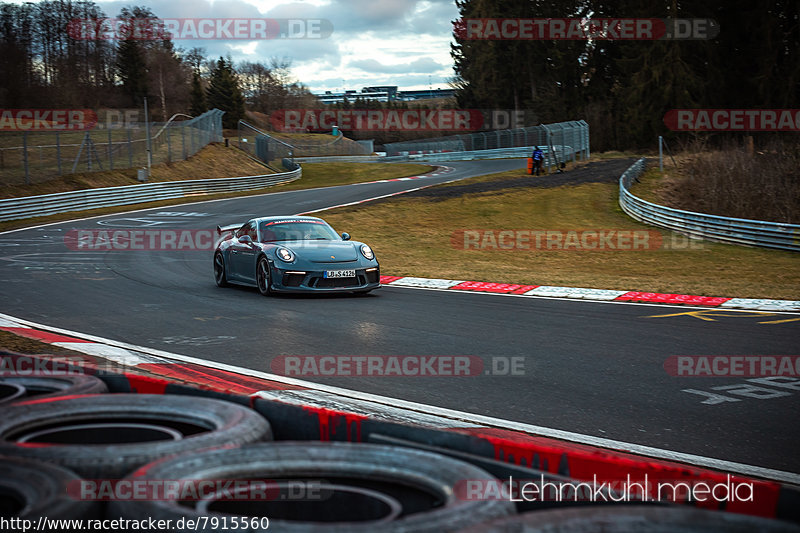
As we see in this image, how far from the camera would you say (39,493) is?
2656 mm

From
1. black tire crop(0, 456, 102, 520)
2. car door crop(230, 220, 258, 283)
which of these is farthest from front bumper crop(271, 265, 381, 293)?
black tire crop(0, 456, 102, 520)

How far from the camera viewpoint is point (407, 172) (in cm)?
5466

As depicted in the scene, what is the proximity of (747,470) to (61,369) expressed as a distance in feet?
14.2

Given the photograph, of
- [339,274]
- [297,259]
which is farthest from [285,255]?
[339,274]

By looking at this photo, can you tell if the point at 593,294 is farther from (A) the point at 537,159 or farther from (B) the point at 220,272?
(A) the point at 537,159

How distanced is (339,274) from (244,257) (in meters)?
2.08

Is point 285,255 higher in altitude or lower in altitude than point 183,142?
lower

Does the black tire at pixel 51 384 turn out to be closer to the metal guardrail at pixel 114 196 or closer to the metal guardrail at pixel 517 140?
the metal guardrail at pixel 114 196

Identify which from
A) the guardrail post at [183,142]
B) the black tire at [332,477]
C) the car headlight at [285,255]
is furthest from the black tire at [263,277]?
the guardrail post at [183,142]

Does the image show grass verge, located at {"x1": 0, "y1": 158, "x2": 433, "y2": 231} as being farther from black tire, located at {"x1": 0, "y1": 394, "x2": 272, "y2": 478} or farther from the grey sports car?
black tire, located at {"x1": 0, "y1": 394, "x2": 272, "y2": 478}

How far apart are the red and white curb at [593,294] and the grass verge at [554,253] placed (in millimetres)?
651

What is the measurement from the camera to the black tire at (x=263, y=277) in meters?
12.9

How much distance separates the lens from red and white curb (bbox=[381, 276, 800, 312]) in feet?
40.7

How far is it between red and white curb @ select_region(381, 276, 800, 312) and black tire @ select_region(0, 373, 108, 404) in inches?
393
